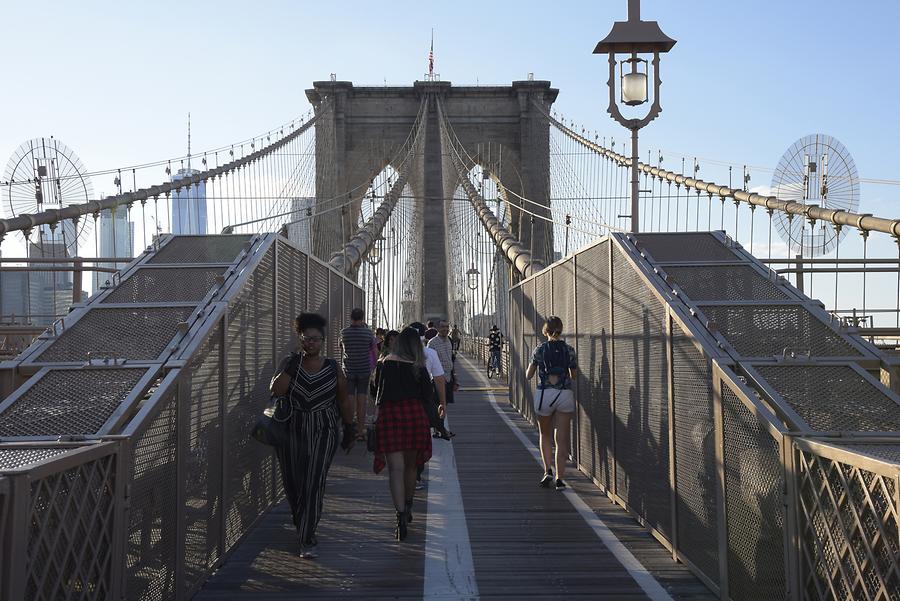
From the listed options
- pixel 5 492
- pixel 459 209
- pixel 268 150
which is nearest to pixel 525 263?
pixel 268 150

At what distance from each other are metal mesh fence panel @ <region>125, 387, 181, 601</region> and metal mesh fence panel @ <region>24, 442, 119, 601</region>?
21cm

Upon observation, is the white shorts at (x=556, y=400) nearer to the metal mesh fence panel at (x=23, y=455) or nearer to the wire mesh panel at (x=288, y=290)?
the wire mesh panel at (x=288, y=290)

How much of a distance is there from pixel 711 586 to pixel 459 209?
99.9 ft

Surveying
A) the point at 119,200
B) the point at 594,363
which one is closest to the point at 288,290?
the point at 594,363

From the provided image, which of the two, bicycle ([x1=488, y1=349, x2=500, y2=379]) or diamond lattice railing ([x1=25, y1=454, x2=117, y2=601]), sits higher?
diamond lattice railing ([x1=25, y1=454, x2=117, y2=601])

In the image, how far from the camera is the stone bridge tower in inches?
1576

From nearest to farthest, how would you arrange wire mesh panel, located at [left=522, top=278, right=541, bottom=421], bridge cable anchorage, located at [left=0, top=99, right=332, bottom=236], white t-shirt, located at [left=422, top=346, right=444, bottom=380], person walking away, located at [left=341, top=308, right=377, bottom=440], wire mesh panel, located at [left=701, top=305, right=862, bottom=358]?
wire mesh panel, located at [left=701, top=305, right=862, bottom=358] → person walking away, located at [left=341, top=308, right=377, bottom=440] → white t-shirt, located at [left=422, top=346, right=444, bottom=380] → wire mesh panel, located at [left=522, top=278, right=541, bottom=421] → bridge cable anchorage, located at [left=0, top=99, right=332, bottom=236]

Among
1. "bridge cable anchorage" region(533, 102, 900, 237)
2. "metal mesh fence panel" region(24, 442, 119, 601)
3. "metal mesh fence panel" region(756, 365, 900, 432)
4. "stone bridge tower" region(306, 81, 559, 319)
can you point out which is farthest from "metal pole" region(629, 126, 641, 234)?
"stone bridge tower" region(306, 81, 559, 319)

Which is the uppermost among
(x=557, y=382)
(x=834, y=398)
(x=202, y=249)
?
(x=202, y=249)

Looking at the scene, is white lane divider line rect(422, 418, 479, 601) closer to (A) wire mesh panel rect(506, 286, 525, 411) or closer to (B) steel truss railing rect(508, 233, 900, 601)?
(B) steel truss railing rect(508, 233, 900, 601)

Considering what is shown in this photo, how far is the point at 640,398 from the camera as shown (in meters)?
6.07

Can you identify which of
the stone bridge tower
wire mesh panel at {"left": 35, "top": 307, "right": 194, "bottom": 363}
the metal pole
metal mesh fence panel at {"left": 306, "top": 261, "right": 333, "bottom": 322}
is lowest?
wire mesh panel at {"left": 35, "top": 307, "right": 194, "bottom": 363}

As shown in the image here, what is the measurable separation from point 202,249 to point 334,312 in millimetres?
4512

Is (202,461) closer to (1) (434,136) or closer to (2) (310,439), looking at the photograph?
(2) (310,439)
